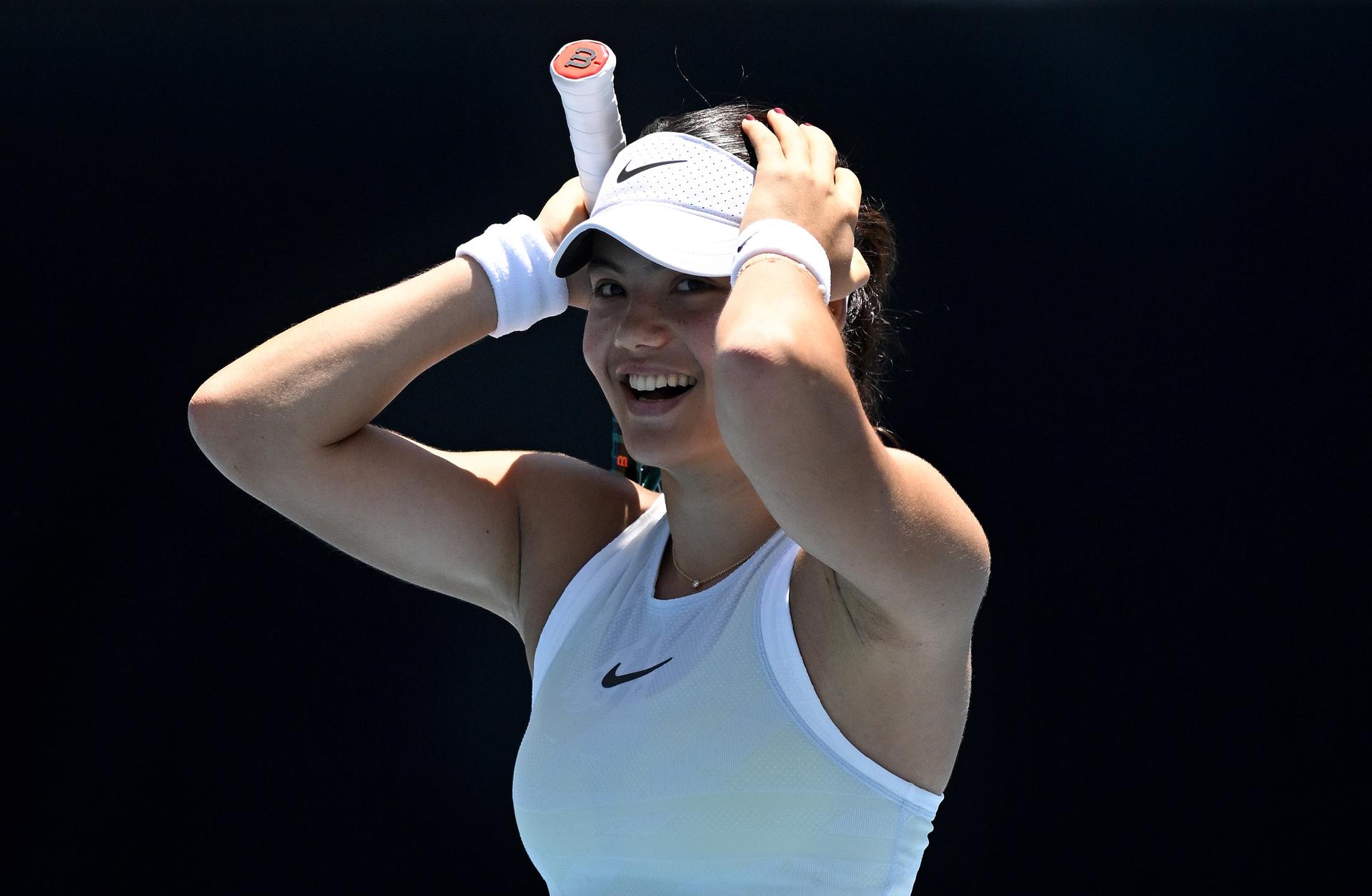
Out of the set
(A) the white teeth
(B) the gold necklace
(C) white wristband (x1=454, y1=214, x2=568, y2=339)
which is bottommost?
(B) the gold necklace

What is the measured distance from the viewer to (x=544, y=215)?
1608mm

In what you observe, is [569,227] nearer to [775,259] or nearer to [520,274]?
[520,274]

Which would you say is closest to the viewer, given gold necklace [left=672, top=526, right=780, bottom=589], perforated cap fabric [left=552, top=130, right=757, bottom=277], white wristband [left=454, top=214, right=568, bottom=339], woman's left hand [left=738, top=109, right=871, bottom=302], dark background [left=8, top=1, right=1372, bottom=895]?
woman's left hand [left=738, top=109, right=871, bottom=302]

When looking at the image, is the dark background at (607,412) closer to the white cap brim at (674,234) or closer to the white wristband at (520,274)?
the white wristband at (520,274)

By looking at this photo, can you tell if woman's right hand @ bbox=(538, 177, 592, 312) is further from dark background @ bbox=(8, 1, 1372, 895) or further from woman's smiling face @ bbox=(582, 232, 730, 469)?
dark background @ bbox=(8, 1, 1372, 895)

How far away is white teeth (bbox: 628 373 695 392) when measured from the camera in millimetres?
1369

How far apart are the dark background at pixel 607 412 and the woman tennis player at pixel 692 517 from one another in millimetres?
545

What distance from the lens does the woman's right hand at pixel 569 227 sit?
158cm

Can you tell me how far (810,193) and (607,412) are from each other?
106cm

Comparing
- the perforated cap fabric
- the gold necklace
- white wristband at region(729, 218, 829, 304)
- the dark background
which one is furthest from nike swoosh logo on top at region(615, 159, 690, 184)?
the dark background

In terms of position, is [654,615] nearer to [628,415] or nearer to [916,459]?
[628,415]

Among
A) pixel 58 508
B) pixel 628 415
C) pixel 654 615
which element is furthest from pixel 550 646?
pixel 58 508

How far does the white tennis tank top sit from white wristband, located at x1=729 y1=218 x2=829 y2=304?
0.31 m

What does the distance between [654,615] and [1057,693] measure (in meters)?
0.88
